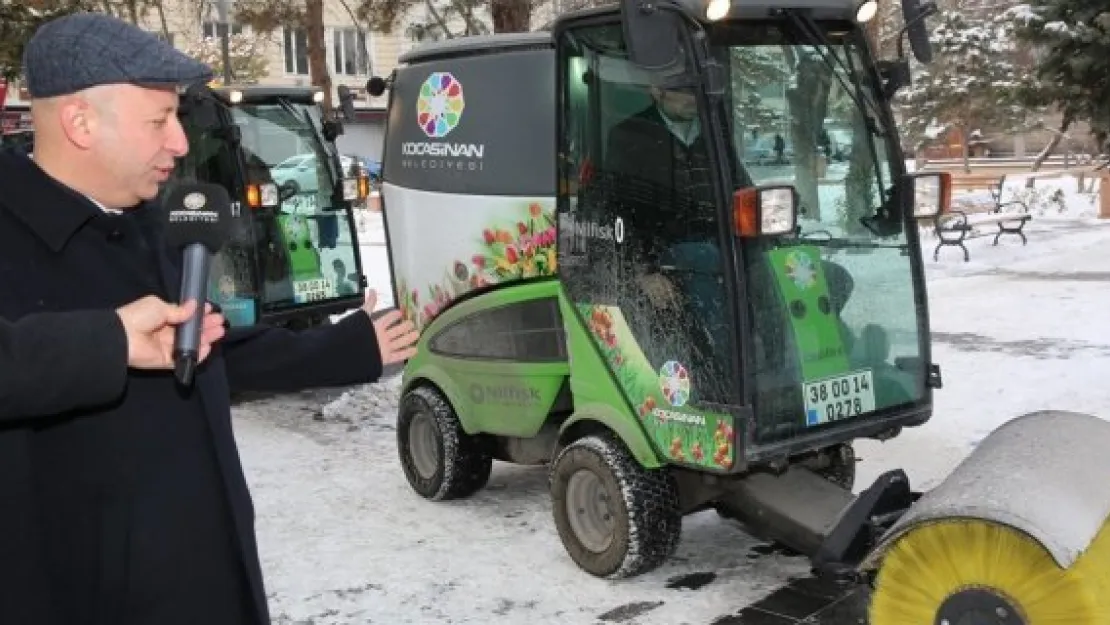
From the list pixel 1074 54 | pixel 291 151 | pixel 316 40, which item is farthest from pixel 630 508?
pixel 316 40

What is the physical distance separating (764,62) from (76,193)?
310cm

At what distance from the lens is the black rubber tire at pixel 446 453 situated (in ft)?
18.7

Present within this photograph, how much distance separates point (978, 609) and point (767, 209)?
149 centimetres

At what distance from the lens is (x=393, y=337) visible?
2.18 metres

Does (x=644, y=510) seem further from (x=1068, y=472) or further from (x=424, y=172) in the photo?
(x=424, y=172)

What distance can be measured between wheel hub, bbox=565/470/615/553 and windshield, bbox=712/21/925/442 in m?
0.83

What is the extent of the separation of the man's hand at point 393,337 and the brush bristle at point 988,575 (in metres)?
1.89

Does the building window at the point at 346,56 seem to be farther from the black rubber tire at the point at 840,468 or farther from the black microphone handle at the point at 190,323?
the black microphone handle at the point at 190,323

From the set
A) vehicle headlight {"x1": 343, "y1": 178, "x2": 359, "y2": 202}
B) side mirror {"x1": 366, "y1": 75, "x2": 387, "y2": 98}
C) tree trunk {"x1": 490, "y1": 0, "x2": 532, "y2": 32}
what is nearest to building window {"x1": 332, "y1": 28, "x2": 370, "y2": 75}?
tree trunk {"x1": 490, "y1": 0, "x2": 532, "y2": 32}

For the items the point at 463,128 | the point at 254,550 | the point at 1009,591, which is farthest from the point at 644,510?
the point at 254,550


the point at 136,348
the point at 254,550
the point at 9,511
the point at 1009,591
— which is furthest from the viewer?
the point at 1009,591

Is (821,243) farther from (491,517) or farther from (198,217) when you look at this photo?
(198,217)

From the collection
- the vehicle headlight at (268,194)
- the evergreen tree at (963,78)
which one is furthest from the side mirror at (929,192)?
the evergreen tree at (963,78)

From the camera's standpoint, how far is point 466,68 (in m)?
5.48
